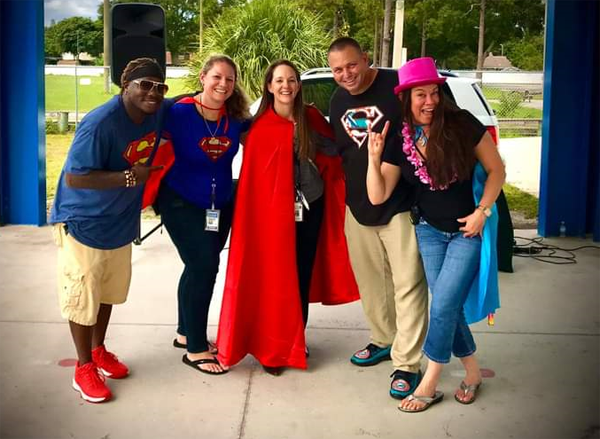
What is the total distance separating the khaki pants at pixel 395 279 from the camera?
4059 millimetres

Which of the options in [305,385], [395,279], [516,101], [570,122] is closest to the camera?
[395,279]

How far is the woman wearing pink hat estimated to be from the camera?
141 inches

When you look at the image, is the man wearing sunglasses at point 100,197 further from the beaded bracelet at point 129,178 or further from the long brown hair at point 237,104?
the long brown hair at point 237,104

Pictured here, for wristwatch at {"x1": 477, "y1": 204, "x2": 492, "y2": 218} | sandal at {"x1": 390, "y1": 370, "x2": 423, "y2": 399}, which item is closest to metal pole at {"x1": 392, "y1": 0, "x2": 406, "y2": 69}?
sandal at {"x1": 390, "y1": 370, "x2": 423, "y2": 399}

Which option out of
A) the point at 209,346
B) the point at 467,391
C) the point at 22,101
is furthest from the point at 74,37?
the point at 467,391

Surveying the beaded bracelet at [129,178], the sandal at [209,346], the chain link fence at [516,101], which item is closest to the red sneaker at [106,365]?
the sandal at [209,346]

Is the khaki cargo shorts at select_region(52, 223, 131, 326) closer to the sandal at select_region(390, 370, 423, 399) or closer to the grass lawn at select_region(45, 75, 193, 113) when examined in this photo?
the sandal at select_region(390, 370, 423, 399)

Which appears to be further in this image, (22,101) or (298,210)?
(22,101)

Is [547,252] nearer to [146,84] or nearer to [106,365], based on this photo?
[106,365]

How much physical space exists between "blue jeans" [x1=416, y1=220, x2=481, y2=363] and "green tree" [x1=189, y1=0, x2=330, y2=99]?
42.8 feet

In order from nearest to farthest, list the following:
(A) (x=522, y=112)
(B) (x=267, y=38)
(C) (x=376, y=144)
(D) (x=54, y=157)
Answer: (C) (x=376, y=144)
(D) (x=54, y=157)
(B) (x=267, y=38)
(A) (x=522, y=112)

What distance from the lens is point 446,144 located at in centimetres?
355

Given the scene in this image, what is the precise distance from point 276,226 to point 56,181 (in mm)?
11140

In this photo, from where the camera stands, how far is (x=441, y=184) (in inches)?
143
